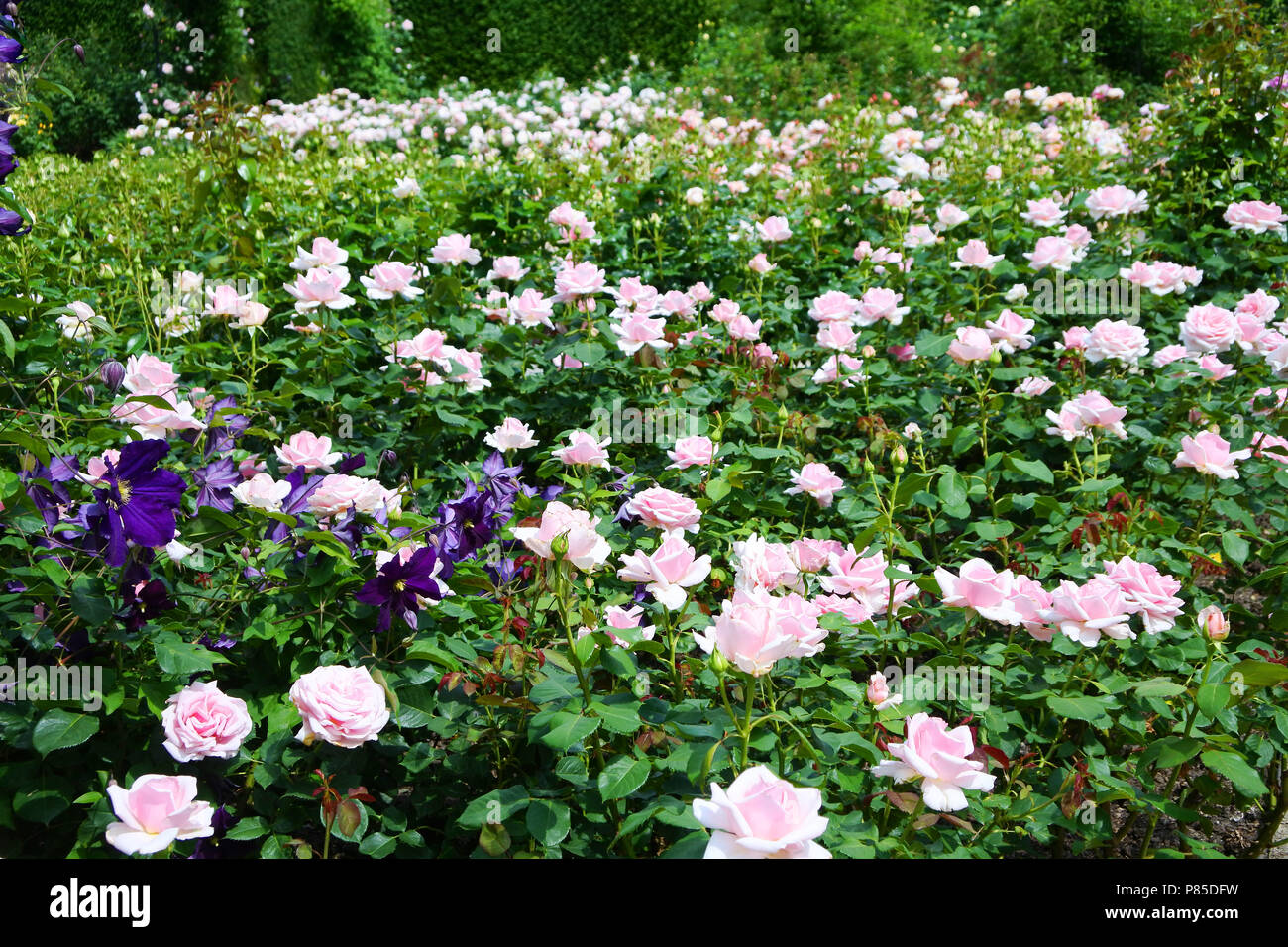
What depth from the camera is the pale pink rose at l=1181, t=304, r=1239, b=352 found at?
2.50m

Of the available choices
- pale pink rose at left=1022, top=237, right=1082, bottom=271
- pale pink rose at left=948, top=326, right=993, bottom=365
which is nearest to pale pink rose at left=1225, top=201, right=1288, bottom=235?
pale pink rose at left=1022, top=237, right=1082, bottom=271

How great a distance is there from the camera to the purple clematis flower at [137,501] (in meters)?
1.38

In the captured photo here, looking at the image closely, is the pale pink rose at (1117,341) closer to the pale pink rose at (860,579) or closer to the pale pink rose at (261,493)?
the pale pink rose at (860,579)

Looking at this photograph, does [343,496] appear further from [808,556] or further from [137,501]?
[808,556]

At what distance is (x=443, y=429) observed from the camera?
2.65 m

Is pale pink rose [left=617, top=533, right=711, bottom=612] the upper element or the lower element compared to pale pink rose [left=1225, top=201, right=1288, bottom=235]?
lower

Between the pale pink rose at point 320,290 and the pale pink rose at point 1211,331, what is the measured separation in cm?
226

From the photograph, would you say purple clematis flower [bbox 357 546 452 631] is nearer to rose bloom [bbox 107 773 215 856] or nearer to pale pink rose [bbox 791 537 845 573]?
rose bloom [bbox 107 773 215 856]

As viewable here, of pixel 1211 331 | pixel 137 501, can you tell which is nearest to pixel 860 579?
pixel 137 501

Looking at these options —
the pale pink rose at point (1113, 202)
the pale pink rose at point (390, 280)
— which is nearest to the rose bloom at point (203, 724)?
the pale pink rose at point (390, 280)

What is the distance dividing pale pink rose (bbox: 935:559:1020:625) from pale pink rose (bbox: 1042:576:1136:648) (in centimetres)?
7

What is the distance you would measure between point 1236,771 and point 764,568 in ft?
2.45
